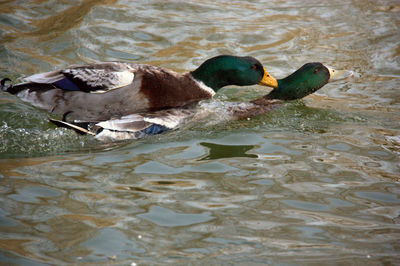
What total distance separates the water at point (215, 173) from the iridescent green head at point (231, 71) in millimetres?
561

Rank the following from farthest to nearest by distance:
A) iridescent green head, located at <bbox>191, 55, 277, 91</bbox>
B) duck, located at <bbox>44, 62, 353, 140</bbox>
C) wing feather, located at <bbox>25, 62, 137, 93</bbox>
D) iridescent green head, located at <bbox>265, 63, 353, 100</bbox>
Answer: iridescent green head, located at <bbox>265, 63, 353, 100</bbox> < iridescent green head, located at <bbox>191, 55, 277, 91</bbox> < wing feather, located at <bbox>25, 62, 137, 93</bbox> < duck, located at <bbox>44, 62, 353, 140</bbox>

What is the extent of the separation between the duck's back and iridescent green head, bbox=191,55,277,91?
1.78 feet

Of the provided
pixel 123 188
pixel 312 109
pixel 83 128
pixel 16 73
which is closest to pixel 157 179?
pixel 123 188

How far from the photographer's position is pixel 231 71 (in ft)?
20.6

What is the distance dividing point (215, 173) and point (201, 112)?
1.60 m

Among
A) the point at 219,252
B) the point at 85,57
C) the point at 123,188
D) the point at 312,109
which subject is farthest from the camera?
the point at 85,57

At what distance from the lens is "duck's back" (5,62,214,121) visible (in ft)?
18.5

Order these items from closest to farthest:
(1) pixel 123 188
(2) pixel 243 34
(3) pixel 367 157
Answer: (1) pixel 123 188
(3) pixel 367 157
(2) pixel 243 34

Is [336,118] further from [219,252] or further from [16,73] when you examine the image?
[16,73]

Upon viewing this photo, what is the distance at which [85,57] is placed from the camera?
8078mm

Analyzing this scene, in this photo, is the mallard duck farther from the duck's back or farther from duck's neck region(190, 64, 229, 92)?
duck's neck region(190, 64, 229, 92)

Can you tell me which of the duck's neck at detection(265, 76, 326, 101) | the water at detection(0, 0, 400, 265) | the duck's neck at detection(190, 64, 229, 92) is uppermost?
the duck's neck at detection(190, 64, 229, 92)

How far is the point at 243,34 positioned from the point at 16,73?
150 inches

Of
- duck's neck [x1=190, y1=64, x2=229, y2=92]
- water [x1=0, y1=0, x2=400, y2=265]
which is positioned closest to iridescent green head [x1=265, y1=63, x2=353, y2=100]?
water [x1=0, y1=0, x2=400, y2=265]
